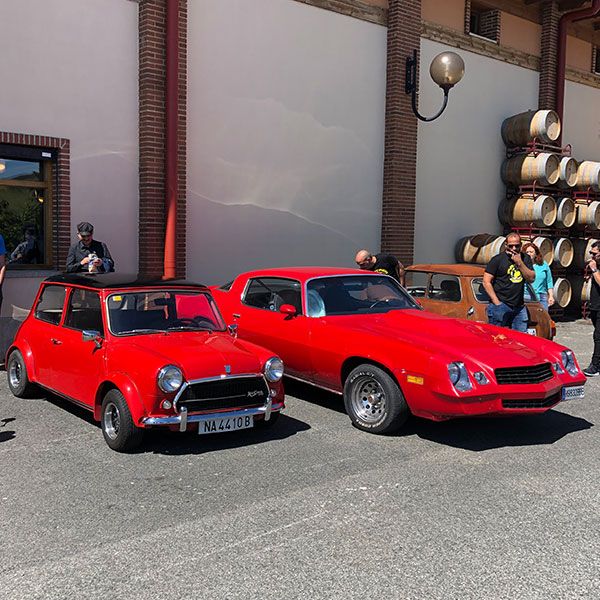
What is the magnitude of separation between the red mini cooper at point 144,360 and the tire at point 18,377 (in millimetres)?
52

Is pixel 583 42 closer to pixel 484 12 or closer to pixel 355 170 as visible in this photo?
pixel 484 12

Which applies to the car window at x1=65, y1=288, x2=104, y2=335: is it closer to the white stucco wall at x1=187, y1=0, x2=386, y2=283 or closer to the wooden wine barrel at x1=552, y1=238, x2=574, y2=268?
the white stucco wall at x1=187, y1=0, x2=386, y2=283

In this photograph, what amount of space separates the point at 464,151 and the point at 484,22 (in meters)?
3.18

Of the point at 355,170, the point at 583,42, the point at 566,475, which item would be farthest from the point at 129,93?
the point at 583,42

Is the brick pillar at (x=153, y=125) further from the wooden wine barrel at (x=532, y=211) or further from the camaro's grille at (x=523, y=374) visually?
the wooden wine barrel at (x=532, y=211)

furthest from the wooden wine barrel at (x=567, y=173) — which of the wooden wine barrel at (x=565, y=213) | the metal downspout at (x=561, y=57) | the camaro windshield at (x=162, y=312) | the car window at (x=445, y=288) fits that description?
the camaro windshield at (x=162, y=312)

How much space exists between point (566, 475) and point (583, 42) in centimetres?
1597

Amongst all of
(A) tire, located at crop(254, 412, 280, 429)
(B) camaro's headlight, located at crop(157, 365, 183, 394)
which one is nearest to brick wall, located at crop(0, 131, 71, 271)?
(A) tire, located at crop(254, 412, 280, 429)

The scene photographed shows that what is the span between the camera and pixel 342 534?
402cm

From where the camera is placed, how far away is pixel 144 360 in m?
5.42

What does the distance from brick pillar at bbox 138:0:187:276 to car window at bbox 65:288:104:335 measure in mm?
4162

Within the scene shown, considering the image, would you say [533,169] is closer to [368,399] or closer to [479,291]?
[479,291]

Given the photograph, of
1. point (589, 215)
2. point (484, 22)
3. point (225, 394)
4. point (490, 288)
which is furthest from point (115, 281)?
point (484, 22)

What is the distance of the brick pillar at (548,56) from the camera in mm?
16719
